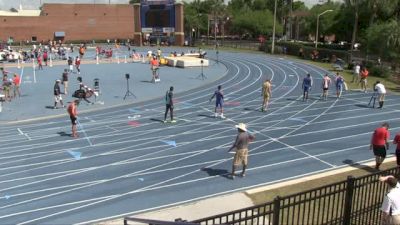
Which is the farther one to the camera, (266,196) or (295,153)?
(295,153)

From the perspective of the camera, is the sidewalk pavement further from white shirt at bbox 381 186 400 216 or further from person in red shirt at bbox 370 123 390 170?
white shirt at bbox 381 186 400 216

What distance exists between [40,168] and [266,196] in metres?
7.77

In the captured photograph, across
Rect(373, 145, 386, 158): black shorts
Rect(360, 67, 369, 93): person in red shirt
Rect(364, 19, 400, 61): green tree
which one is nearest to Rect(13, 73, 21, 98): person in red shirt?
Rect(360, 67, 369, 93): person in red shirt

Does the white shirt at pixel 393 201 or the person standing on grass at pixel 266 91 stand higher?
the white shirt at pixel 393 201

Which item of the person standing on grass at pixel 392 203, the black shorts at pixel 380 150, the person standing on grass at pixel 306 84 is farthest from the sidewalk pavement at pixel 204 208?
the person standing on grass at pixel 306 84

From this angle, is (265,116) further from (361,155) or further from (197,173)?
(197,173)

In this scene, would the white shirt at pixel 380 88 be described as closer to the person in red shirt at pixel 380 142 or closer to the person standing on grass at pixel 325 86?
the person standing on grass at pixel 325 86

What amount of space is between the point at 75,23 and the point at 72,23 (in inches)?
22.4

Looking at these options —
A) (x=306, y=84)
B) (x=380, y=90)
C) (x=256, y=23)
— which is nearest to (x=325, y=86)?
(x=306, y=84)

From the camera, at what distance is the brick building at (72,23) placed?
88.1 m

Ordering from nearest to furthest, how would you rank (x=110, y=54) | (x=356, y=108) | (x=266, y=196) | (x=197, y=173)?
1. (x=266, y=196)
2. (x=197, y=173)
3. (x=356, y=108)
4. (x=110, y=54)

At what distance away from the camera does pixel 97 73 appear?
42.7 m

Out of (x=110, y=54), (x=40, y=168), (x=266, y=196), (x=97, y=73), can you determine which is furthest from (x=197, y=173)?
(x=110, y=54)

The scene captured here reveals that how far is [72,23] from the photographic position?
92125 mm
